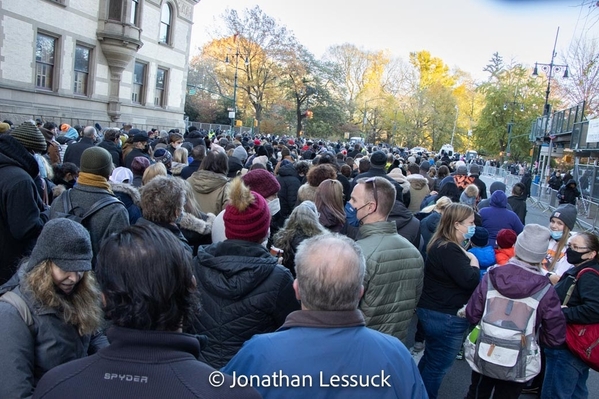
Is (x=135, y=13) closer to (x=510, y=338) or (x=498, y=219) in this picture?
(x=498, y=219)

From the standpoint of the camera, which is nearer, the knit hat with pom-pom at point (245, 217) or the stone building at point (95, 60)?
the knit hat with pom-pom at point (245, 217)

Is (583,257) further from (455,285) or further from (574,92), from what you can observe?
(574,92)

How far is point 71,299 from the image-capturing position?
2338mm

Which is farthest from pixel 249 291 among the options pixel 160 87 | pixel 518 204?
pixel 160 87

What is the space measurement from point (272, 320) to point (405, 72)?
71800 millimetres

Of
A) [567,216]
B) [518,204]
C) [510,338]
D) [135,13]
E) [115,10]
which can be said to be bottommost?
[510,338]

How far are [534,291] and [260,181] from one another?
8.45 feet

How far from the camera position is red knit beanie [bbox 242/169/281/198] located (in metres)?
4.69

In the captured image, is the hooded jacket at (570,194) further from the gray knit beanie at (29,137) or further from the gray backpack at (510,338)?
the gray knit beanie at (29,137)

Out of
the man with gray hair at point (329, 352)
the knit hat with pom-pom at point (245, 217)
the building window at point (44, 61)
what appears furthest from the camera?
the building window at point (44, 61)

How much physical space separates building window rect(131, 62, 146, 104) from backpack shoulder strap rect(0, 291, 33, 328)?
2533 cm

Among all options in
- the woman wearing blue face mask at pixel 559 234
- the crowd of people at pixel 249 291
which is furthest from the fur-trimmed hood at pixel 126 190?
the woman wearing blue face mask at pixel 559 234

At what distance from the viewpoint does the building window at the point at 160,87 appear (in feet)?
92.1

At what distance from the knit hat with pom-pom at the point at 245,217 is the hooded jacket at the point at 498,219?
4.46 meters
